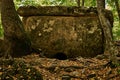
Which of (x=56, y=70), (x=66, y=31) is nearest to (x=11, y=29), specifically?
(x=56, y=70)

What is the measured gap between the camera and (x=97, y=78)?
24.3 feet

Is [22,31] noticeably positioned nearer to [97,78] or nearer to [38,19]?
[38,19]

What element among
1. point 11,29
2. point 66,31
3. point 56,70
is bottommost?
point 56,70

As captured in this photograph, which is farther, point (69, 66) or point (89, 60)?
point (89, 60)

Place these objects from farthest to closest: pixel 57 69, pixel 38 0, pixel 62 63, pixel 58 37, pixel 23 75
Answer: pixel 38 0 < pixel 58 37 < pixel 62 63 < pixel 57 69 < pixel 23 75

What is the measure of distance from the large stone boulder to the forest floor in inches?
62.4

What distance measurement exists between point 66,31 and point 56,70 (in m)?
3.29

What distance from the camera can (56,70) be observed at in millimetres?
7965

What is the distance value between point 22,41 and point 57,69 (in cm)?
204

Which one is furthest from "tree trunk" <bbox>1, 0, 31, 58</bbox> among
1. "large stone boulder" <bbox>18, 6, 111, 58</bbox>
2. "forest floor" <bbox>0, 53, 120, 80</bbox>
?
"large stone boulder" <bbox>18, 6, 111, 58</bbox>

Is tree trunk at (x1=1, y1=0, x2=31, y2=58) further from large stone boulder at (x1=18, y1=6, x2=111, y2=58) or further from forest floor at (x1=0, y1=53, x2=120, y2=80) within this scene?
large stone boulder at (x1=18, y1=6, x2=111, y2=58)

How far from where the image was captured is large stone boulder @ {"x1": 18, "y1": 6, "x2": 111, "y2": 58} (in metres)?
10.9

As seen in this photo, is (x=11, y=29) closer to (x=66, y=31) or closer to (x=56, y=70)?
(x=56, y=70)

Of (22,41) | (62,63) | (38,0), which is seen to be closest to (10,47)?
(22,41)
